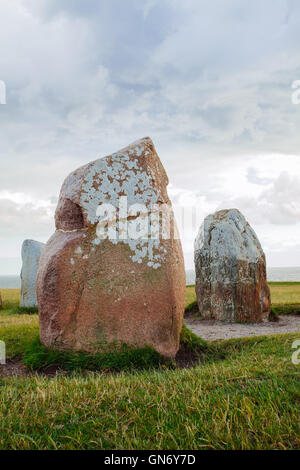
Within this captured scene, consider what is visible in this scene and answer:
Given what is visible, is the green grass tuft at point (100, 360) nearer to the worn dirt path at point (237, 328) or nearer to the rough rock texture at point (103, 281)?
the rough rock texture at point (103, 281)

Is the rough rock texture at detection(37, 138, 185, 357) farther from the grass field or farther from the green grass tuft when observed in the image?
the grass field

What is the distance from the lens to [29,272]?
13852mm

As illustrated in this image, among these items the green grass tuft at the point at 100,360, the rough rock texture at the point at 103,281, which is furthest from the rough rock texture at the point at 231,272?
the green grass tuft at the point at 100,360

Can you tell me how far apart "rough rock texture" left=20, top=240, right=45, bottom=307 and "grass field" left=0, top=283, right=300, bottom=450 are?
31.3 ft

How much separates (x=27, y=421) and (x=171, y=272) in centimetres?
303

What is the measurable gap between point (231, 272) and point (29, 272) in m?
7.65

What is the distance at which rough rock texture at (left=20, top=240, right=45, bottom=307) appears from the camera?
13695mm

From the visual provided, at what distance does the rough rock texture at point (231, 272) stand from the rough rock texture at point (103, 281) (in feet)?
16.3

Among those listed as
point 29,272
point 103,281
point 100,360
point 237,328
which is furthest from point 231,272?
point 29,272

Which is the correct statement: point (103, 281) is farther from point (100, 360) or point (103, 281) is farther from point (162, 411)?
point (162, 411)

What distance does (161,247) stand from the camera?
5.68 meters

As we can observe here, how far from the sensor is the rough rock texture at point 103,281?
17.7ft

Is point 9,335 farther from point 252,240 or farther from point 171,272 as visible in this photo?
point 252,240
